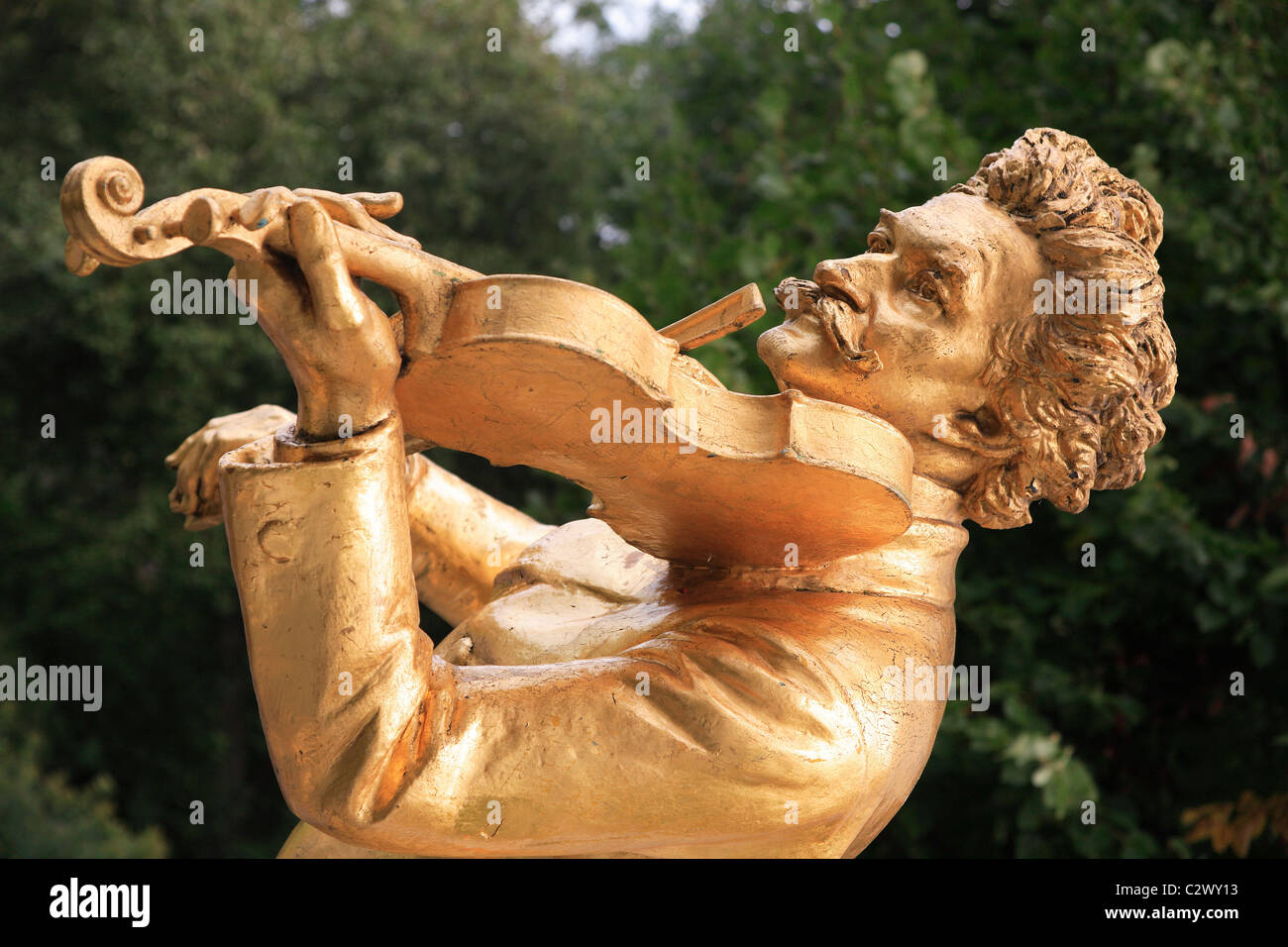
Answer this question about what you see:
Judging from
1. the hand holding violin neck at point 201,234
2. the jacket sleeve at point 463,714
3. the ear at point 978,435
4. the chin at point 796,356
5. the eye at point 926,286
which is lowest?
the jacket sleeve at point 463,714

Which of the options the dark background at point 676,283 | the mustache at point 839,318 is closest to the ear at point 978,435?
the mustache at point 839,318

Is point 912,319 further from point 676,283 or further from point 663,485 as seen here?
point 676,283

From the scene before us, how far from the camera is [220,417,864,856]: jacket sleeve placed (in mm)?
1637

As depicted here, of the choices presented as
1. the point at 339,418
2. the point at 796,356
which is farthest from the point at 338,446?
the point at 796,356

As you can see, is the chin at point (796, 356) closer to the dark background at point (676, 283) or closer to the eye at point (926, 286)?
the eye at point (926, 286)

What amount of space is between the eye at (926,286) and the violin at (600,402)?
0.75 feet

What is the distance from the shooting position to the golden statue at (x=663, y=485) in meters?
1.63

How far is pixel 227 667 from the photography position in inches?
373

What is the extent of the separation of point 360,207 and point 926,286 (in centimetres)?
74

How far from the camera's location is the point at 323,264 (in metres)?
1.57

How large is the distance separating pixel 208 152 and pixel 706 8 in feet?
9.70

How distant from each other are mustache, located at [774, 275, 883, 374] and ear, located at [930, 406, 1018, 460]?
0.14m

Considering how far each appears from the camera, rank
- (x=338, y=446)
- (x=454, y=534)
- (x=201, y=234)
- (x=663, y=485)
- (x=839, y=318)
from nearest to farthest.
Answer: (x=201, y=234) → (x=338, y=446) → (x=663, y=485) → (x=839, y=318) → (x=454, y=534)

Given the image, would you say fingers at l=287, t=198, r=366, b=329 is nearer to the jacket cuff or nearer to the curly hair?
the jacket cuff
